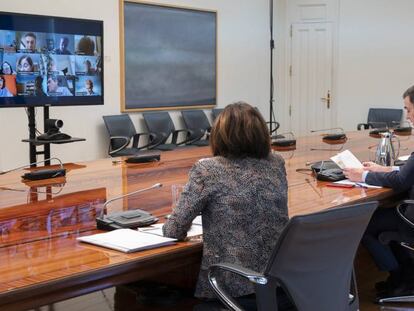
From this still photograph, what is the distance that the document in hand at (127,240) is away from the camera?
211cm

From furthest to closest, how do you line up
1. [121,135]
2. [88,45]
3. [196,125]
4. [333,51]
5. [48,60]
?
[333,51], [196,125], [121,135], [88,45], [48,60]

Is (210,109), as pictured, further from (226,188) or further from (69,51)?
(226,188)

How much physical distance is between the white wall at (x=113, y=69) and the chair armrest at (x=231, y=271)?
480cm

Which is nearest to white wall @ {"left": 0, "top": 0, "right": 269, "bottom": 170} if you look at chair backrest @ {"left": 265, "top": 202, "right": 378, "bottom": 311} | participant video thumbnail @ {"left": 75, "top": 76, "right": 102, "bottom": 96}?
participant video thumbnail @ {"left": 75, "top": 76, "right": 102, "bottom": 96}

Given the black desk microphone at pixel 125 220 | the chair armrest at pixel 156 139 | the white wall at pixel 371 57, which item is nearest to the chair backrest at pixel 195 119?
the chair armrest at pixel 156 139

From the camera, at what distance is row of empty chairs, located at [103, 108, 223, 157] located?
7121 millimetres

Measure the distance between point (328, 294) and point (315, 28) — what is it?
789cm

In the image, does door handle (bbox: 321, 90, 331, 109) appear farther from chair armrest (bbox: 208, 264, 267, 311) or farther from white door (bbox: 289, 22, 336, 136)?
chair armrest (bbox: 208, 264, 267, 311)

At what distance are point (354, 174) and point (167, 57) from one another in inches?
196

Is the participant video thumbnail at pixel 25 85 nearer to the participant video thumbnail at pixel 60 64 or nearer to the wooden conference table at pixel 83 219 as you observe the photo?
the participant video thumbnail at pixel 60 64

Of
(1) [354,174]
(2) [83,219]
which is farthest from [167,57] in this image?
(2) [83,219]

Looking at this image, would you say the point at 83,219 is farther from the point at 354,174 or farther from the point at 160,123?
the point at 160,123

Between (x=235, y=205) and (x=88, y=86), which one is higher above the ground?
(x=88, y=86)

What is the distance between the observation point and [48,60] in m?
5.85
